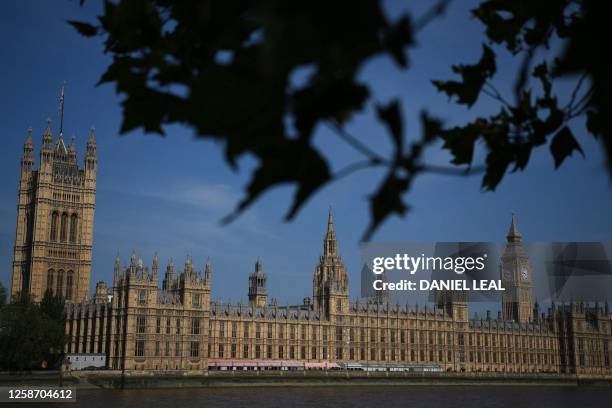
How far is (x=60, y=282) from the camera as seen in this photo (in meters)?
98.2

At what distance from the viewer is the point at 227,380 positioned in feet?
214

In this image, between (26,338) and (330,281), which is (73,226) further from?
(26,338)

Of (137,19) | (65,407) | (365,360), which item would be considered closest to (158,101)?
(137,19)

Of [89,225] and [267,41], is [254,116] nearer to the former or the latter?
[267,41]

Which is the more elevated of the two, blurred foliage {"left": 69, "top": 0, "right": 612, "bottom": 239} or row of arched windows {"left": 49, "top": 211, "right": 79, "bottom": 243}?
row of arched windows {"left": 49, "top": 211, "right": 79, "bottom": 243}

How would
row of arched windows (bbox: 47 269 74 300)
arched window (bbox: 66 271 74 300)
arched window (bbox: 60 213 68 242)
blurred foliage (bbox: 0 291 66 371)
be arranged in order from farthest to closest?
arched window (bbox: 60 213 68 242), arched window (bbox: 66 271 74 300), row of arched windows (bbox: 47 269 74 300), blurred foliage (bbox: 0 291 66 371)

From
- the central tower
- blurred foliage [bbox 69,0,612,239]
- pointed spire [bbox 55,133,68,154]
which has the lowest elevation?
blurred foliage [bbox 69,0,612,239]

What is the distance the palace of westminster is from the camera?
70.2 m

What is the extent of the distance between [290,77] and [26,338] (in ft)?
210

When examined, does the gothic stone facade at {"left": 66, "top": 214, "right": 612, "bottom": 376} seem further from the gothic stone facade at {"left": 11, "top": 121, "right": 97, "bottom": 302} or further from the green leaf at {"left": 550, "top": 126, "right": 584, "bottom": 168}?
the green leaf at {"left": 550, "top": 126, "right": 584, "bottom": 168}

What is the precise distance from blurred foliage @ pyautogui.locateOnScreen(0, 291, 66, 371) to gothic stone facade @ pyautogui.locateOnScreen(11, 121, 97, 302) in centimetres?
3171

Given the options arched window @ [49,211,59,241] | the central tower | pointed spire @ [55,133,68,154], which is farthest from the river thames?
pointed spire @ [55,133,68,154]

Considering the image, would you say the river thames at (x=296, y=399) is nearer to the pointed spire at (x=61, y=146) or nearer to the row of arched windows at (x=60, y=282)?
the row of arched windows at (x=60, y=282)

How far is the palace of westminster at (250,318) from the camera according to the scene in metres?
70.2
